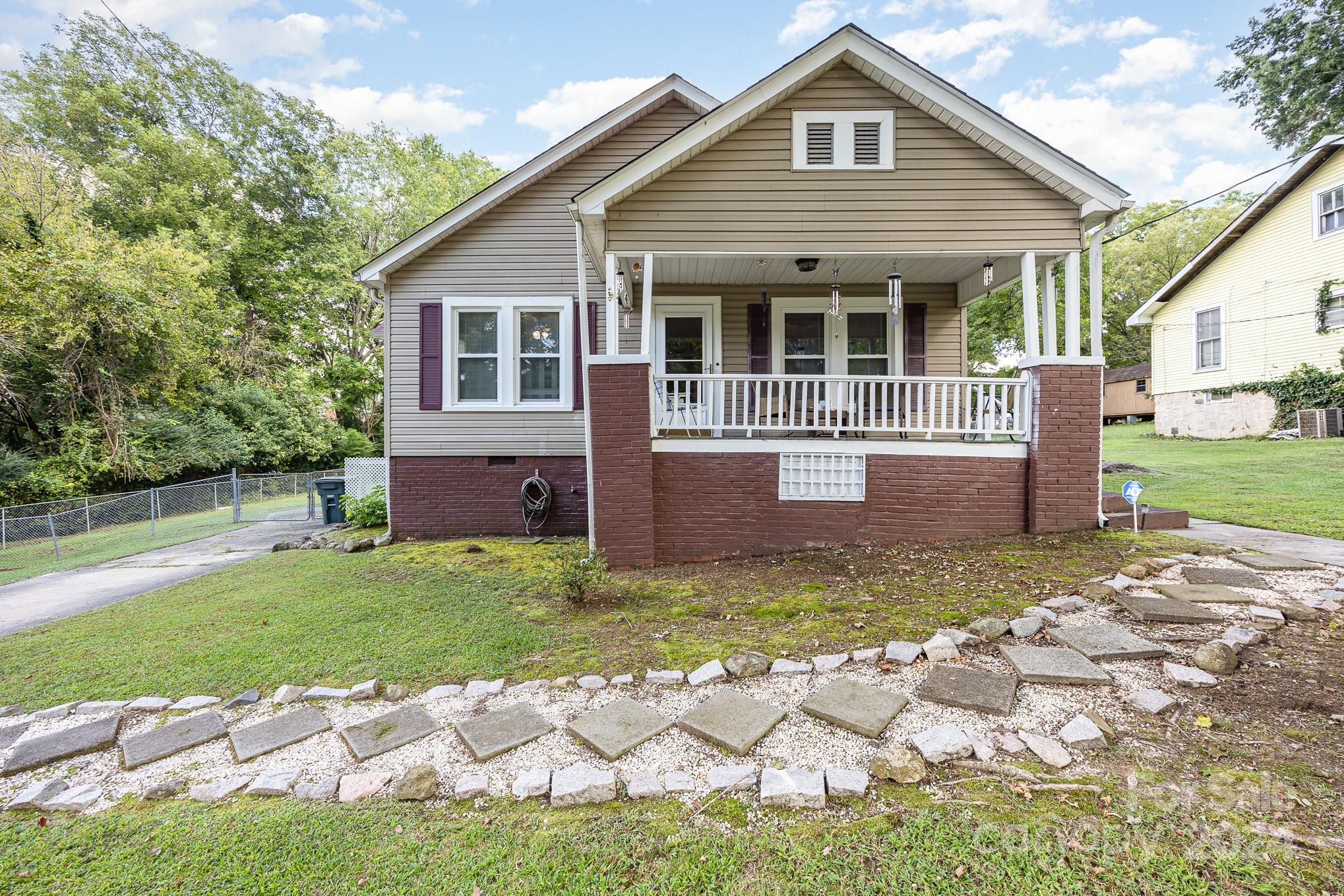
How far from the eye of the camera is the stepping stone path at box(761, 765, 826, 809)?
1933mm

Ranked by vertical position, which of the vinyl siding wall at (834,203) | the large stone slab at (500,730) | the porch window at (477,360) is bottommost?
the large stone slab at (500,730)

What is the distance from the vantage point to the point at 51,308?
10.6 metres

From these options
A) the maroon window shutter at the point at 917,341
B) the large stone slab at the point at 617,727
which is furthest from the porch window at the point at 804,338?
the large stone slab at the point at 617,727

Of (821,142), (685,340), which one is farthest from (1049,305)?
(685,340)

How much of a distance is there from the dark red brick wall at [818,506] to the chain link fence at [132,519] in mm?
8637

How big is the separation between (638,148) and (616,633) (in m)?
7.44

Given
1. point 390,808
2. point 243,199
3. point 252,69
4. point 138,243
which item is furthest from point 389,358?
point 252,69

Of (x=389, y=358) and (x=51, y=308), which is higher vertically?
(x=51, y=308)

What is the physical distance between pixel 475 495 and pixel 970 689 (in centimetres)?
690

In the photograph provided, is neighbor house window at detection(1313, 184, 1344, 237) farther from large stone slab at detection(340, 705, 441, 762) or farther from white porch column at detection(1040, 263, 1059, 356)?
large stone slab at detection(340, 705, 441, 762)

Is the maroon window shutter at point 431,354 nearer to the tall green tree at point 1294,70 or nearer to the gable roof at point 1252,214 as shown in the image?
the gable roof at point 1252,214

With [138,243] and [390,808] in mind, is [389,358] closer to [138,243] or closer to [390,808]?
[390,808]

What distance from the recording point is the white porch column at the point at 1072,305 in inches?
223

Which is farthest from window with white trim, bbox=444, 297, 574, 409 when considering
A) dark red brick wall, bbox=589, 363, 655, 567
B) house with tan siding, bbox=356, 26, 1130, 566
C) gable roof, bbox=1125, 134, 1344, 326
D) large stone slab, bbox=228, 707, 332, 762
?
gable roof, bbox=1125, 134, 1344, 326
